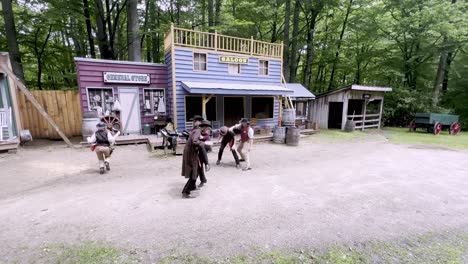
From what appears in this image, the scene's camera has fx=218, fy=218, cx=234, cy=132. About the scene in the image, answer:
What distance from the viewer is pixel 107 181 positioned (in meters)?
5.37

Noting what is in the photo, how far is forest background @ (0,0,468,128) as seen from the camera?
13.7m

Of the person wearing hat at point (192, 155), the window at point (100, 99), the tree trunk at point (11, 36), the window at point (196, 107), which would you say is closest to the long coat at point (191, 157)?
the person wearing hat at point (192, 155)

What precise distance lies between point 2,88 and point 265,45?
11.6 metres

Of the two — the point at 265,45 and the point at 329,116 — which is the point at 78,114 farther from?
the point at 329,116

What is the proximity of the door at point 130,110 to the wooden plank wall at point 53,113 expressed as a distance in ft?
7.97

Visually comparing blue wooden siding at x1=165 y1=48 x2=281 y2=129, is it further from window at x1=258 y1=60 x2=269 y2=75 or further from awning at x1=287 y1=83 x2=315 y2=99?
awning at x1=287 y1=83 x2=315 y2=99

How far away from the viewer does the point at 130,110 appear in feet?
33.9

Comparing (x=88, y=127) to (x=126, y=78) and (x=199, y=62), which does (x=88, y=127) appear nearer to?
(x=126, y=78)

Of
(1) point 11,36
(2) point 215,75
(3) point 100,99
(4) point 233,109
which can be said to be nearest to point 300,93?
(4) point 233,109

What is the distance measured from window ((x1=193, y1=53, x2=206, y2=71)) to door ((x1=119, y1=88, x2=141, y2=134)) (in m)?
3.05

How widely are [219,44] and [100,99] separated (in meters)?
6.12

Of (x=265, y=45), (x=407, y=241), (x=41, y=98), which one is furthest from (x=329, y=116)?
(x=41, y=98)

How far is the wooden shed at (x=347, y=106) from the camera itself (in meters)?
14.3

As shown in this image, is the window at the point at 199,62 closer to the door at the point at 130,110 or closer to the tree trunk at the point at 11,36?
the door at the point at 130,110
